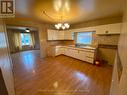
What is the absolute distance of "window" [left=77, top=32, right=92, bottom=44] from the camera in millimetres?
4232

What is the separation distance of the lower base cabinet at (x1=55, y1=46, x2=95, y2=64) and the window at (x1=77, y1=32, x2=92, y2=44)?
820 mm

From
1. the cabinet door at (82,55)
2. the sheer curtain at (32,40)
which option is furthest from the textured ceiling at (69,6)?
the sheer curtain at (32,40)

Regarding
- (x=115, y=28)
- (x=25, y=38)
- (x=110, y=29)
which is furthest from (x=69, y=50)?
(x=25, y=38)

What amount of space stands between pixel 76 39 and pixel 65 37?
2.78 feet

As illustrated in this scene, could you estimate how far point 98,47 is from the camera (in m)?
3.78

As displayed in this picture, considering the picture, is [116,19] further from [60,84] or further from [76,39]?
[60,84]

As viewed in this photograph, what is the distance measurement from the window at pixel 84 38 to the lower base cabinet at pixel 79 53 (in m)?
0.82

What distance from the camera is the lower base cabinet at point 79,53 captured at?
3.52m

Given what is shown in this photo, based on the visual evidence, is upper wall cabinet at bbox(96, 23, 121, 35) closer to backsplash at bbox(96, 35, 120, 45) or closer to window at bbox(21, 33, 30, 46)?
backsplash at bbox(96, 35, 120, 45)

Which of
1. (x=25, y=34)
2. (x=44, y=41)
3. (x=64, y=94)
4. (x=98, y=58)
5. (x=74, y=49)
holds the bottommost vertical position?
(x=64, y=94)

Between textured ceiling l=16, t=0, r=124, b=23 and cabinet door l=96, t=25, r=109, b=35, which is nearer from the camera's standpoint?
textured ceiling l=16, t=0, r=124, b=23

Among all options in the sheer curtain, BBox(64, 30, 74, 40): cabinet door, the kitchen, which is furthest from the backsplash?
the sheer curtain

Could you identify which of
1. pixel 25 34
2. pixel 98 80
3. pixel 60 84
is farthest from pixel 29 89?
pixel 25 34

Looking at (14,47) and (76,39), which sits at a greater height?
(76,39)
